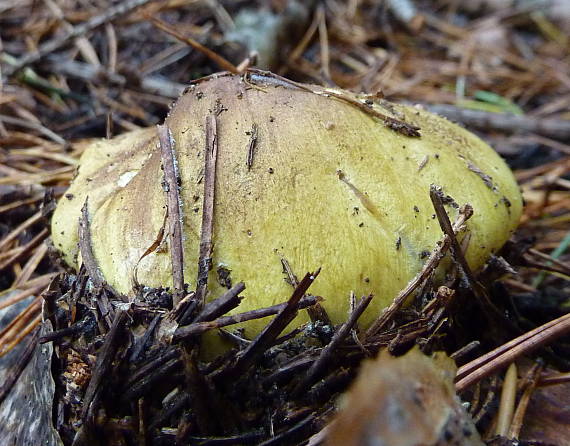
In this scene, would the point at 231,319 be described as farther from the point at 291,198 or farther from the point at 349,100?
the point at 349,100

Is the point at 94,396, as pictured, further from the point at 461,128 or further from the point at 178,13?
the point at 178,13

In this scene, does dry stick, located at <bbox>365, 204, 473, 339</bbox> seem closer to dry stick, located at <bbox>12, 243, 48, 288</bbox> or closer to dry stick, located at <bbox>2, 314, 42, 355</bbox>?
dry stick, located at <bbox>2, 314, 42, 355</bbox>

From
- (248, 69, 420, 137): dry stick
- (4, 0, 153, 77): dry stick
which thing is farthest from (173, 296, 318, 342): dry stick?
(4, 0, 153, 77): dry stick

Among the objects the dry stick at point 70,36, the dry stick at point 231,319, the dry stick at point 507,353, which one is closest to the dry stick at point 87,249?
the dry stick at point 231,319

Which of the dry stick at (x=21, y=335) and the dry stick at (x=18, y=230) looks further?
the dry stick at (x=18, y=230)

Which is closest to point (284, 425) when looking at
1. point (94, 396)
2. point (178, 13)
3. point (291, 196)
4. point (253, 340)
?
point (253, 340)

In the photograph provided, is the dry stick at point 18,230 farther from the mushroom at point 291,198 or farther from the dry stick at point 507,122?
the dry stick at point 507,122

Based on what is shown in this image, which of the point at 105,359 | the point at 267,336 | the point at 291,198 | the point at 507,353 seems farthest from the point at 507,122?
the point at 105,359
